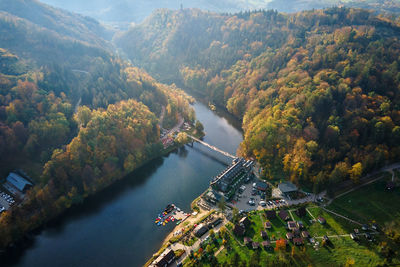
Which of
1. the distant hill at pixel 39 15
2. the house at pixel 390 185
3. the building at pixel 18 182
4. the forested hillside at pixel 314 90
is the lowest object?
the building at pixel 18 182

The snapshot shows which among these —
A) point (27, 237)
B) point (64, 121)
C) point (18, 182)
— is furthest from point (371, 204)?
point (64, 121)

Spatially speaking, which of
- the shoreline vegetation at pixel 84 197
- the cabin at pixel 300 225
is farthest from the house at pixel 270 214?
the shoreline vegetation at pixel 84 197

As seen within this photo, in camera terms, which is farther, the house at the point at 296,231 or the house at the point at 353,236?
the house at the point at 296,231

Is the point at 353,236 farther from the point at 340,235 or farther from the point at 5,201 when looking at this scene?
the point at 5,201

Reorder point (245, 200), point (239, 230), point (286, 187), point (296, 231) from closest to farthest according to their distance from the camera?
point (296, 231)
point (239, 230)
point (245, 200)
point (286, 187)

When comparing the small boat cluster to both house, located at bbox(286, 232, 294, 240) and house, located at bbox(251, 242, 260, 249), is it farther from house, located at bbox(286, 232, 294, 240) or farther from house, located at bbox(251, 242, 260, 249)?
house, located at bbox(286, 232, 294, 240)

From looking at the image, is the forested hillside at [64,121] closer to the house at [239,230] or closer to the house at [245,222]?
the house at [245,222]

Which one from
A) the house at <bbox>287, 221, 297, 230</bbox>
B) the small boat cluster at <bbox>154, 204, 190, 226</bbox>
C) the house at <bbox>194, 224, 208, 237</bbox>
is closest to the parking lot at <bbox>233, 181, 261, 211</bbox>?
the house at <bbox>287, 221, 297, 230</bbox>
